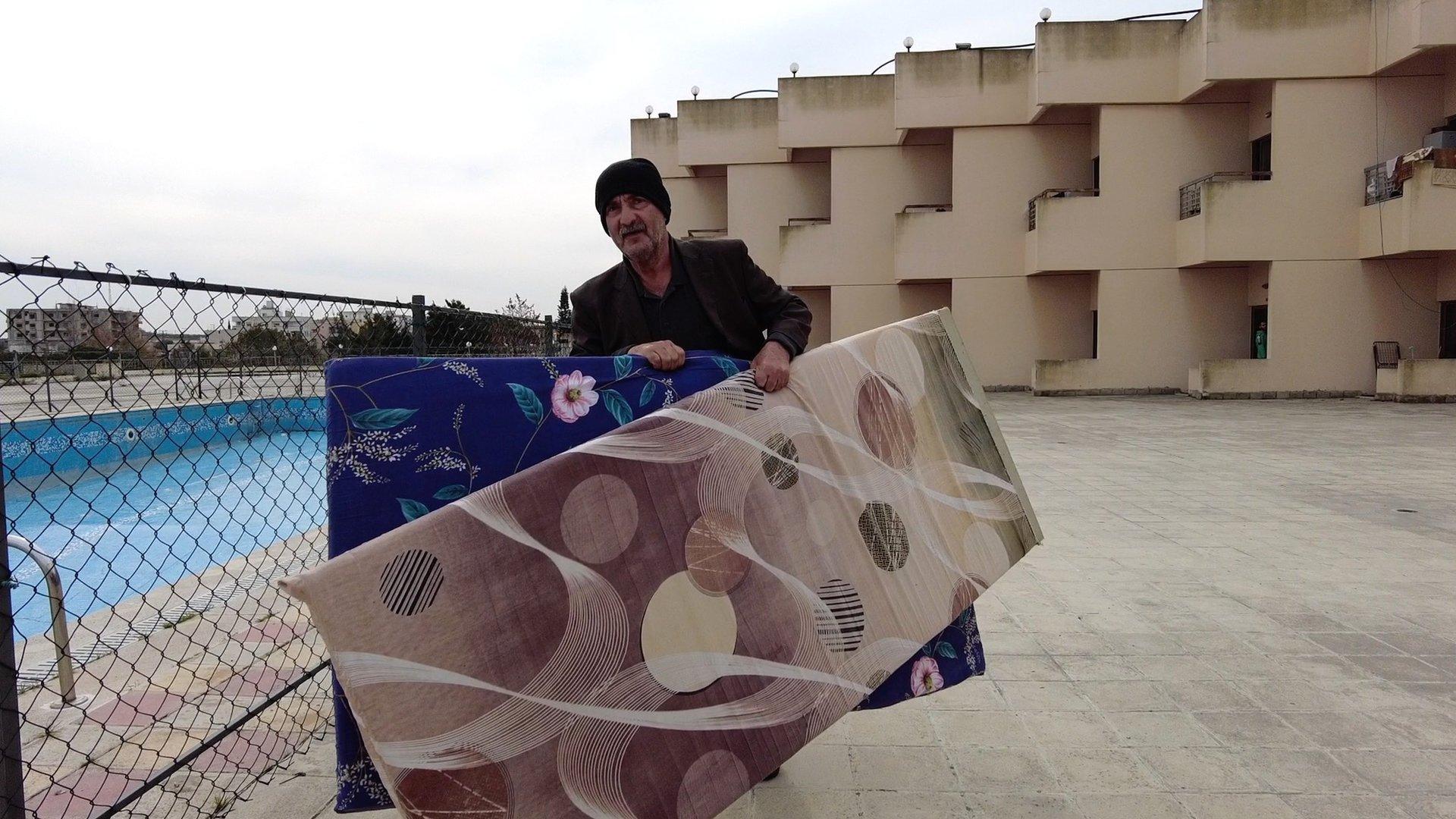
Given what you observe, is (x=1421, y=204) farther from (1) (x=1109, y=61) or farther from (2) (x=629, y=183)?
(2) (x=629, y=183)

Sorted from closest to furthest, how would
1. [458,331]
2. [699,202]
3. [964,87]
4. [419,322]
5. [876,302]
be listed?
[419,322] → [458,331] → [964,87] → [876,302] → [699,202]

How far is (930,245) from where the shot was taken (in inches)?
744

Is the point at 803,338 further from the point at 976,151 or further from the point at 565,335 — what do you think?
the point at 976,151

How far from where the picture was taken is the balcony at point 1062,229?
16922 mm

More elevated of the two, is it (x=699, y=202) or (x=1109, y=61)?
(x=1109, y=61)

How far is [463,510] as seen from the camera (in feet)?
4.83

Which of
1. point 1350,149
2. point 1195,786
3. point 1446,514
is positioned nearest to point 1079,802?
point 1195,786

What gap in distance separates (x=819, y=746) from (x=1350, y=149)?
1754cm

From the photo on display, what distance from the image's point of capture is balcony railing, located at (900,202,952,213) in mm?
18984

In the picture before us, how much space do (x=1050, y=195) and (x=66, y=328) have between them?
1794 centimetres

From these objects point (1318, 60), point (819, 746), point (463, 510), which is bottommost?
point (819, 746)

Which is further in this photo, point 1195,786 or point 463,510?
point 1195,786

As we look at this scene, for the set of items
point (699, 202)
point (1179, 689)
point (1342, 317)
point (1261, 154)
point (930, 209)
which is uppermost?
Answer: point (699, 202)

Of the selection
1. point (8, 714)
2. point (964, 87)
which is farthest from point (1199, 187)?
point (8, 714)
